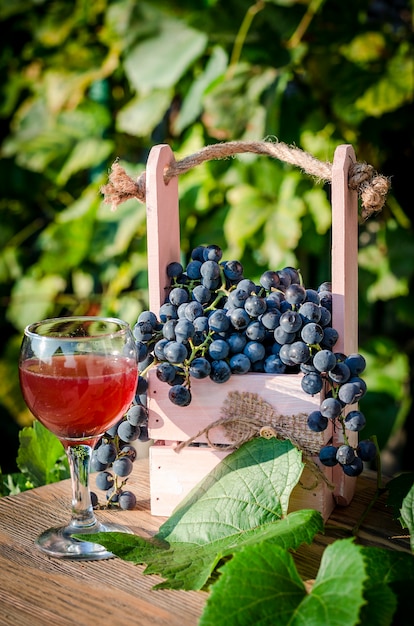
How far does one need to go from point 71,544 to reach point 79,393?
7.1 inches

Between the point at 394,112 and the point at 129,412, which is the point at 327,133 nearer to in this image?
the point at 394,112

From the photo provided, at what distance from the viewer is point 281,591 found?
694 mm

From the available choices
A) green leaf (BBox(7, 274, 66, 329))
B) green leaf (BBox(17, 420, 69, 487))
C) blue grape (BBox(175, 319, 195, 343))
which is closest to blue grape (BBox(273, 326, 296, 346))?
blue grape (BBox(175, 319, 195, 343))

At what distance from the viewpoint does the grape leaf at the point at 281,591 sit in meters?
0.65

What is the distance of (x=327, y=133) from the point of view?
2186 millimetres

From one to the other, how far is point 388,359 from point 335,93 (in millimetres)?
774

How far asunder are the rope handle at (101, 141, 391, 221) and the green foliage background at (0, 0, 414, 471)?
0.94 m

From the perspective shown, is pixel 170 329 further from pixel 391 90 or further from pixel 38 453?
pixel 391 90

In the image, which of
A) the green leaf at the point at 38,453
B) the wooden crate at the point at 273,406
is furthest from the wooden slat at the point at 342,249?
the green leaf at the point at 38,453

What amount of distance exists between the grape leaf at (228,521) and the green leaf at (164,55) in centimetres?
141

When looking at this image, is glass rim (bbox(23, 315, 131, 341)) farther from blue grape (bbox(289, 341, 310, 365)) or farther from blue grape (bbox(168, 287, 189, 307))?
blue grape (bbox(289, 341, 310, 365))

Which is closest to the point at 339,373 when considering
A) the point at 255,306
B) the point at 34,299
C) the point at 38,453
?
the point at 255,306

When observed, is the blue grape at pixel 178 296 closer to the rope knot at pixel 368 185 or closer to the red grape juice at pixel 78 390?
the red grape juice at pixel 78 390

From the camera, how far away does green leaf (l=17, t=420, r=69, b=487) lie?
120 centimetres
